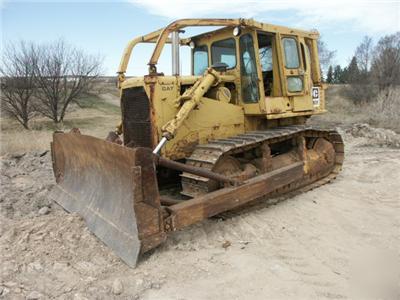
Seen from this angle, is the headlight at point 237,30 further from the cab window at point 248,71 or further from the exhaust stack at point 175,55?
the exhaust stack at point 175,55

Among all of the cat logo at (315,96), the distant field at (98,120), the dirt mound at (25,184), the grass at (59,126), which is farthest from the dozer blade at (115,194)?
the distant field at (98,120)

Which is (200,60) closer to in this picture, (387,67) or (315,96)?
(315,96)

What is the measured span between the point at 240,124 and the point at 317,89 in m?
2.21

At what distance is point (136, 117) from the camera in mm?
4984

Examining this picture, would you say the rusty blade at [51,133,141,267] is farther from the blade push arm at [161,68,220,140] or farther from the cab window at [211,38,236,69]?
the cab window at [211,38,236,69]

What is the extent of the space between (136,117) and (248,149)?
1.66m

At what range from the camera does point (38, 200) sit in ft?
17.9

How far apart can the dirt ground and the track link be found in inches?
19.1

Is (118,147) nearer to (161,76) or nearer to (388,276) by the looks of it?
(161,76)

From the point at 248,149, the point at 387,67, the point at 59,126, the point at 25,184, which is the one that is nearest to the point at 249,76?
the point at 248,149

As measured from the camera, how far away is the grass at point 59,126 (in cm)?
1048

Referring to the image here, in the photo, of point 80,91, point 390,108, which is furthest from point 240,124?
point 80,91

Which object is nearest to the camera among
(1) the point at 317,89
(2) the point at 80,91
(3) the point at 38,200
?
(3) the point at 38,200

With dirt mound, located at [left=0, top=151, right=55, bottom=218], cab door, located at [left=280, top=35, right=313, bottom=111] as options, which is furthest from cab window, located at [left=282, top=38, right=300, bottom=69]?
→ dirt mound, located at [left=0, top=151, right=55, bottom=218]
